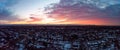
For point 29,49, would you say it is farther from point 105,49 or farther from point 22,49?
point 105,49

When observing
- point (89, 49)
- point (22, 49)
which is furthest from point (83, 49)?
point (22, 49)

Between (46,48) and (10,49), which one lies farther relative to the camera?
(46,48)

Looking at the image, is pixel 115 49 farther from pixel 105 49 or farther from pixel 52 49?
pixel 52 49

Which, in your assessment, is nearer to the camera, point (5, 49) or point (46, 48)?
point (5, 49)

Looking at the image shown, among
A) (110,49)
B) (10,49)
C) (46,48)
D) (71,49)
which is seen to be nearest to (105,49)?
(110,49)

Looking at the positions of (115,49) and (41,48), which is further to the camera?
(41,48)

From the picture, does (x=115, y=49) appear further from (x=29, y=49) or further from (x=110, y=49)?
(x=29, y=49)
